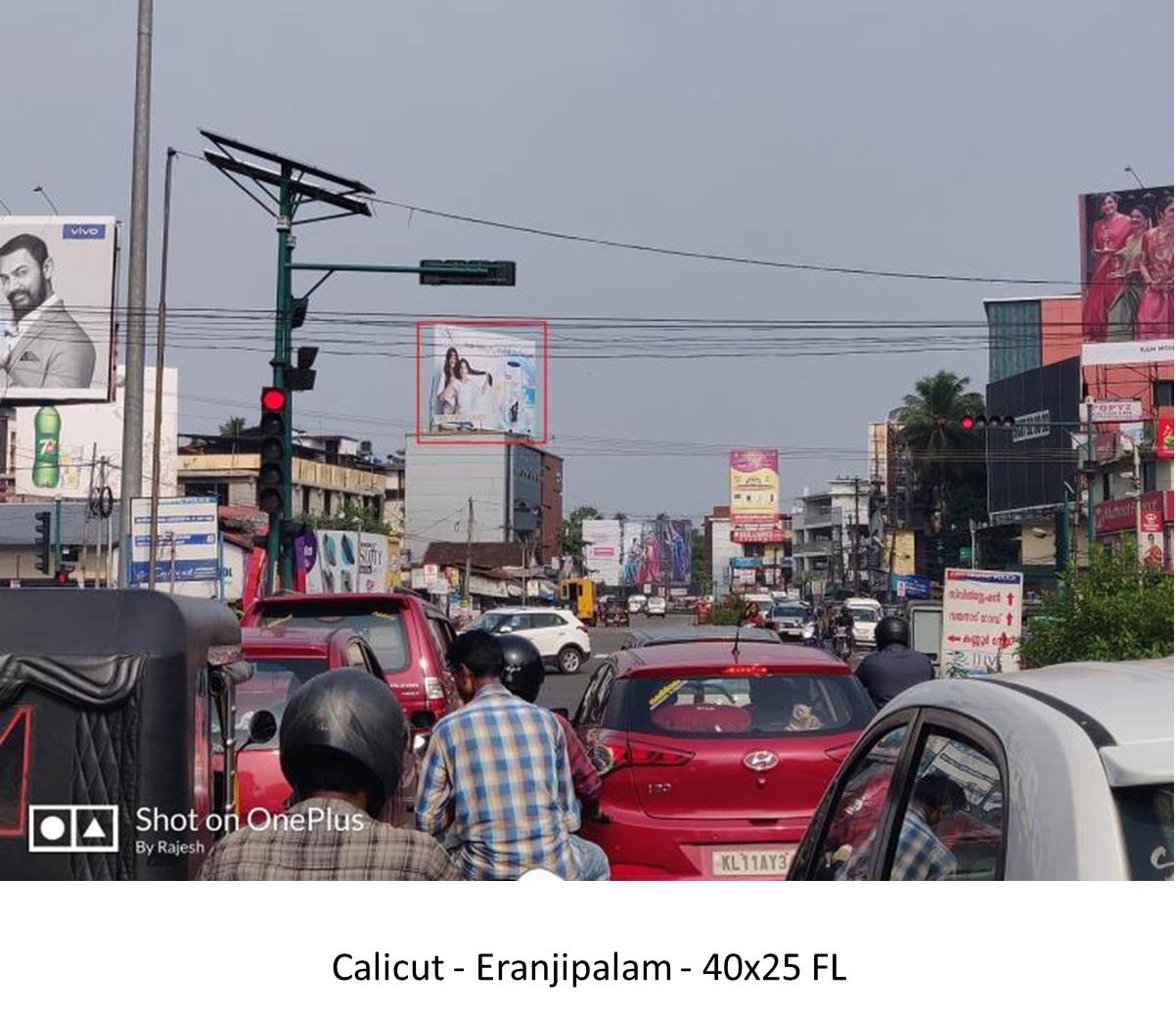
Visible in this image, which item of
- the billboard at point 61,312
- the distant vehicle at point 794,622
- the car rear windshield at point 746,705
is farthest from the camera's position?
the distant vehicle at point 794,622

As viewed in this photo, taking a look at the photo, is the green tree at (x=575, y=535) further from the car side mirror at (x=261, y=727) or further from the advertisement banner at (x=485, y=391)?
the car side mirror at (x=261, y=727)

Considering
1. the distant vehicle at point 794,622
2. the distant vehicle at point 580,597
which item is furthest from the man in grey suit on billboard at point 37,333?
the distant vehicle at point 580,597

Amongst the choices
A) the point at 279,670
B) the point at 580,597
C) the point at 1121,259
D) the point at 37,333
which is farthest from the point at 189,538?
the point at 580,597

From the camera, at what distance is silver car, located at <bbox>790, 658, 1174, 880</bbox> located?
7.41 ft

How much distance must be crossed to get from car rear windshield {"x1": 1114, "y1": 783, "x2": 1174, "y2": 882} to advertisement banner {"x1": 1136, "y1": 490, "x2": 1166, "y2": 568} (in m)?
12.2

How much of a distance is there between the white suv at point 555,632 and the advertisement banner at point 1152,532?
12.4m

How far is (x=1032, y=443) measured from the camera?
73.6 meters

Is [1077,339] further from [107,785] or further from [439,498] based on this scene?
[107,785]

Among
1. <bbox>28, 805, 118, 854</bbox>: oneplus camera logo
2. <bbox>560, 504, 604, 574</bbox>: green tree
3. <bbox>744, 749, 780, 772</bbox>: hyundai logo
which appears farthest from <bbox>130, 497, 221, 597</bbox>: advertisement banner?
<bbox>560, 504, 604, 574</bbox>: green tree

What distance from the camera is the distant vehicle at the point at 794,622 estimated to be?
5559cm

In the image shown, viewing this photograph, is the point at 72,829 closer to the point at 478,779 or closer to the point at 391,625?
the point at 478,779

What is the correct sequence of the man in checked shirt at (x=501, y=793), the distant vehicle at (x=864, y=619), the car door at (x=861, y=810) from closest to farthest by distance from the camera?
the car door at (x=861, y=810), the man in checked shirt at (x=501, y=793), the distant vehicle at (x=864, y=619)

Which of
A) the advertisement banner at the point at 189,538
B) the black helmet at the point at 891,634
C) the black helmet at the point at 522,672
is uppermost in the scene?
the advertisement banner at the point at 189,538
